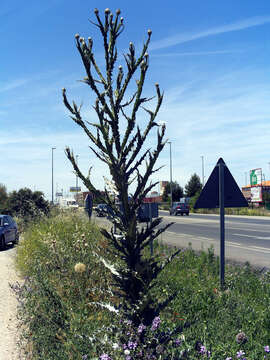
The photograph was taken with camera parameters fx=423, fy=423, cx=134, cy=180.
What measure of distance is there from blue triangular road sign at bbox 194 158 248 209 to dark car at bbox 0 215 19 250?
1088 cm

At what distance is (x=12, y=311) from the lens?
6.56 meters

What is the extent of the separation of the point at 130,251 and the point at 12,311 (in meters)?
4.17

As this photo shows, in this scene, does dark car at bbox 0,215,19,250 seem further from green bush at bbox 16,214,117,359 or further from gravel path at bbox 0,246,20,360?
green bush at bbox 16,214,117,359

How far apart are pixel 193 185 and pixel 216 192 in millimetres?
68861

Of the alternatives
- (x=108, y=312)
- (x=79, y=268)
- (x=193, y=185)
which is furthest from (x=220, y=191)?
(x=193, y=185)

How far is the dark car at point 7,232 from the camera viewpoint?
15.9 m

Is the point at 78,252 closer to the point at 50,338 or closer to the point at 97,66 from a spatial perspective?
the point at 50,338

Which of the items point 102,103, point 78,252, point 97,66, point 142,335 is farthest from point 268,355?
point 78,252

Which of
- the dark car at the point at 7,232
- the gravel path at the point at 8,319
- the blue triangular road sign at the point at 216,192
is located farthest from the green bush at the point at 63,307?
the dark car at the point at 7,232

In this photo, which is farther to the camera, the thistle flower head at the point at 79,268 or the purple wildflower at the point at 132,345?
the thistle flower head at the point at 79,268

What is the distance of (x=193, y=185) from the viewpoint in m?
75.2

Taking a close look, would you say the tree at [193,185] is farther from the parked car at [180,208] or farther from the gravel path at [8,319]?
the gravel path at [8,319]

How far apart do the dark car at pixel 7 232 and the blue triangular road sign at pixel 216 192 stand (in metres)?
10.9

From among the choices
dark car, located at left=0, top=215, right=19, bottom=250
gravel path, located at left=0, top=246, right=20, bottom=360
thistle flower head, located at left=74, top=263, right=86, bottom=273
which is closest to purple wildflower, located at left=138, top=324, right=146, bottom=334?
gravel path, located at left=0, top=246, right=20, bottom=360
